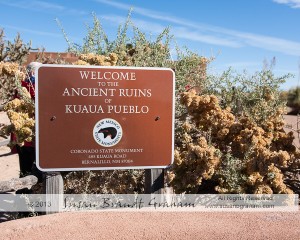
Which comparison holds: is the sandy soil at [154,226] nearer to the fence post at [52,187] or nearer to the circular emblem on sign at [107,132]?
the fence post at [52,187]

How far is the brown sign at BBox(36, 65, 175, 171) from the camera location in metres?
4.81

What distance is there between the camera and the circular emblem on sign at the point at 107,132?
492cm

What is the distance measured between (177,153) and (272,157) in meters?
1.05

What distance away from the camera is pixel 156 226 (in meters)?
4.18

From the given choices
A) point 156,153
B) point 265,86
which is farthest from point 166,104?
point 265,86

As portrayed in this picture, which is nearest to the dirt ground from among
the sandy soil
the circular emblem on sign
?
the sandy soil

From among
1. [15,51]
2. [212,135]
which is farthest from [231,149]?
[15,51]

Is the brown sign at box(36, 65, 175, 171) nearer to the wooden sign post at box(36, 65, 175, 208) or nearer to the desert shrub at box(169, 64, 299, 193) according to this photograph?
the wooden sign post at box(36, 65, 175, 208)

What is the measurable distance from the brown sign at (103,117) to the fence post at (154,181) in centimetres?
9

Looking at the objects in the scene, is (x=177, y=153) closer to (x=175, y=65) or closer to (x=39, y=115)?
(x=39, y=115)

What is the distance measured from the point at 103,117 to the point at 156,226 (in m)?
1.31

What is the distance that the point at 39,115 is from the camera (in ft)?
15.7

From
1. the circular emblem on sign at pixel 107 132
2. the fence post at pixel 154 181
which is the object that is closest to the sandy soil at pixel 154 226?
the fence post at pixel 154 181

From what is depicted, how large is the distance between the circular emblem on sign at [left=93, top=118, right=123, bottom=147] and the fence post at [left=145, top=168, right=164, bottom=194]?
1.70 feet
